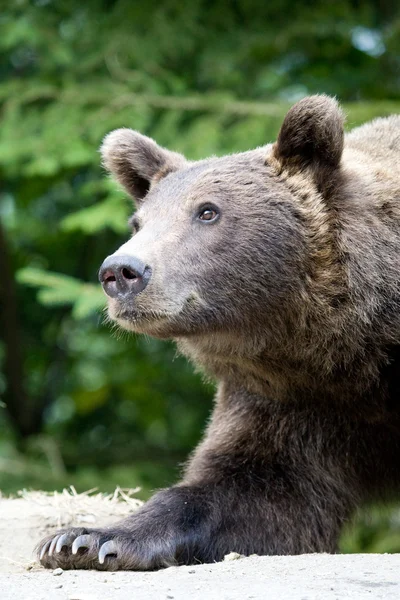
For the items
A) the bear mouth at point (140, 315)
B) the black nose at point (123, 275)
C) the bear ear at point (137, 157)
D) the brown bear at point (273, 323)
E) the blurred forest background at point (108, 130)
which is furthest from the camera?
the blurred forest background at point (108, 130)

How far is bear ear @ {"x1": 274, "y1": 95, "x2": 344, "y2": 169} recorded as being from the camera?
5055 millimetres

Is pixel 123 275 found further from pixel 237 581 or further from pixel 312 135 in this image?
pixel 237 581

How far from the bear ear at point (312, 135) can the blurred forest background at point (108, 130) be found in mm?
2691

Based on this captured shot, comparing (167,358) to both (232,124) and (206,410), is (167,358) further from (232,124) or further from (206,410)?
(232,124)

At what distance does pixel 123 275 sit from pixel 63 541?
51.9 inches

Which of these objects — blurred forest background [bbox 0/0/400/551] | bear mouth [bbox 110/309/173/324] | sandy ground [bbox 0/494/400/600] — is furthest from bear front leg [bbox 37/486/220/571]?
blurred forest background [bbox 0/0/400/551]

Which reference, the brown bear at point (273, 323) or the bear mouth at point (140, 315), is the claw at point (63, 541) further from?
the bear mouth at point (140, 315)

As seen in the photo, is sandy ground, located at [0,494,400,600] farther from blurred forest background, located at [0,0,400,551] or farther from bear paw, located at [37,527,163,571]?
blurred forest background, located at [0,0,400,551]

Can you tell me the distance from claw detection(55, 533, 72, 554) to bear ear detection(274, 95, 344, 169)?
2.23 meters

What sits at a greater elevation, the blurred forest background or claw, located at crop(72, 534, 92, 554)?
the blurred forest background

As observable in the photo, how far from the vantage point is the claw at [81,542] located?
469 centimetres

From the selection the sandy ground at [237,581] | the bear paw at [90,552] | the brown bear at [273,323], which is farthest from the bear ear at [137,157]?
the sandy ground at [237,581]

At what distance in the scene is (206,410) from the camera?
11516mm

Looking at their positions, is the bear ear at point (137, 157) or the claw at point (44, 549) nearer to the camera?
the claw at point (44, 549)
